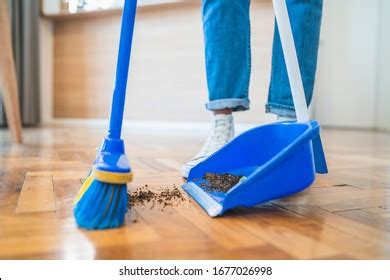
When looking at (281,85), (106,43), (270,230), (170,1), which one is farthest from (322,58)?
(270,230)

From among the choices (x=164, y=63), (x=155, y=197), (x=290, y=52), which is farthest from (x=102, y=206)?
(x=164, y=63)

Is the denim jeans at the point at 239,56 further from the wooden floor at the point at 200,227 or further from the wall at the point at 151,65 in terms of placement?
the wall at the point at 151,65

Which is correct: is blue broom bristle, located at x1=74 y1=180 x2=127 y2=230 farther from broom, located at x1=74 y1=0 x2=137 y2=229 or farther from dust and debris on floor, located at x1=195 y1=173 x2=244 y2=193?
dust and debris on floor, located at x1=195 y1=173 x2=244 y2=193

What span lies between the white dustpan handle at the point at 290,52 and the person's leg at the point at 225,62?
156 millimetres

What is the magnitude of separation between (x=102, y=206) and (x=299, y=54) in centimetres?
44

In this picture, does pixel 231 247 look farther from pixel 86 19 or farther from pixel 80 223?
pixel 86 19

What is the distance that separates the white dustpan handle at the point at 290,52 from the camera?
1.71 ft

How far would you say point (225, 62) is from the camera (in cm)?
68

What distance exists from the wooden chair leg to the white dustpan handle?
86cm

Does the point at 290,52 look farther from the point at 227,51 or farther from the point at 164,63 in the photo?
the point at 164,63

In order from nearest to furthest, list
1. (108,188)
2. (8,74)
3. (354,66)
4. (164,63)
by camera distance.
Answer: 1. (108,188)
2. (8,74)
3. (164,63)
4. (354,66)

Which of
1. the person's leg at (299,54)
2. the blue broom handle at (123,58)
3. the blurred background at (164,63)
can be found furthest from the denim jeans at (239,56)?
the blurred background at (164,63)

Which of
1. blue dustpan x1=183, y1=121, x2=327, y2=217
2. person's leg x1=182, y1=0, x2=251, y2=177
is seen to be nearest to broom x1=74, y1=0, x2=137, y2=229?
blue dustpan x1=183, y1=121, x2=327, y2=217

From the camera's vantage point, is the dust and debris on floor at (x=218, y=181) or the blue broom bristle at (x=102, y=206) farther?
the dust and debris on floor at (x=218, y=181)
